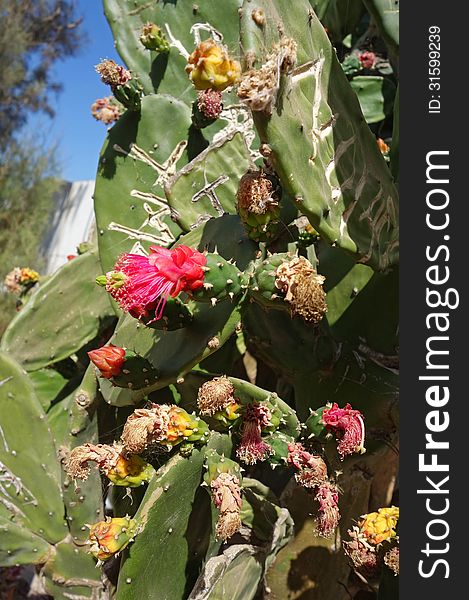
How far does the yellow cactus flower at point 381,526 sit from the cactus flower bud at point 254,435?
212 millimetres

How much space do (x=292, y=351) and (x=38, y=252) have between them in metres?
6.89

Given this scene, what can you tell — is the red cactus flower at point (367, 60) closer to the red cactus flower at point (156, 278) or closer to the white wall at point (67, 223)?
the red cactus flower at point (156, 278)

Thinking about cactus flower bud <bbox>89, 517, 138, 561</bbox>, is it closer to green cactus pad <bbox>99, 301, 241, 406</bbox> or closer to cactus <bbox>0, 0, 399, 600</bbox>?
cactus <bbox>0, 0, 399, 600</bbox>

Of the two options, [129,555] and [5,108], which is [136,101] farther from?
[5,108]

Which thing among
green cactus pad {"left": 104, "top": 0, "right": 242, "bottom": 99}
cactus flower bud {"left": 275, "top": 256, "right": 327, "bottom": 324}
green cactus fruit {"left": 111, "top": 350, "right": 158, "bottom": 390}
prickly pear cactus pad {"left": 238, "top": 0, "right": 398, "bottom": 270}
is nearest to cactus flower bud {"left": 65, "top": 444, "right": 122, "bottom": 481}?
green cactus fruit {"left": 111, "top": 350, "right": 158, "bottom": 390}

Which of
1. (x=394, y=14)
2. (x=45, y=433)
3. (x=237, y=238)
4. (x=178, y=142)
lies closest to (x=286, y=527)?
(x=237, y=238)

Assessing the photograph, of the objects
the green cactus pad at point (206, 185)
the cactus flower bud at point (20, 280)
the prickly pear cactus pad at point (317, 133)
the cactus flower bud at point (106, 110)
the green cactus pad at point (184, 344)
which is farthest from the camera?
the cactus flower bud at point (20, 280)

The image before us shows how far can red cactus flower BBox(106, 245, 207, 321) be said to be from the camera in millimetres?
839

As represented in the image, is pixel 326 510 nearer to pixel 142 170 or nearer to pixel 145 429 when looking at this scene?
pixel 145 429

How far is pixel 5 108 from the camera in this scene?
809 cm

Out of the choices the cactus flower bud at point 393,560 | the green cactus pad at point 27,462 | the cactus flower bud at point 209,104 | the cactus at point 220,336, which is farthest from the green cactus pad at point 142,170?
Answer: the cactus flower bud at point 393,560

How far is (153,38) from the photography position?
1.54m

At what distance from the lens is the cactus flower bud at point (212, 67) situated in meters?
0.77

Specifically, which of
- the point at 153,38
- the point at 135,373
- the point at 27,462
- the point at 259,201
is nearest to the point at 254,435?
the point at 135,373
